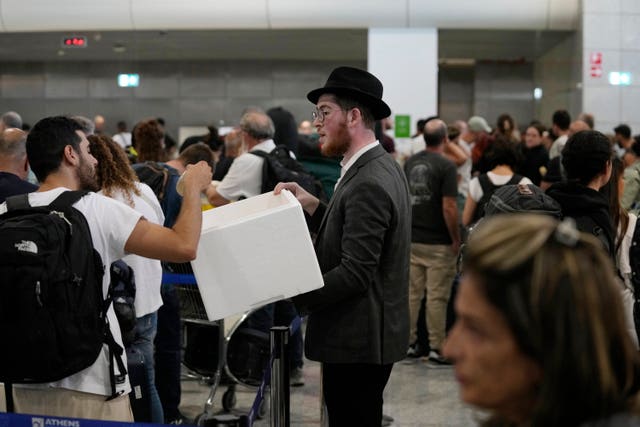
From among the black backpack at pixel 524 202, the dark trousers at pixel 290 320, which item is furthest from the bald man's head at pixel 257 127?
the black backpack at pixel 524 202

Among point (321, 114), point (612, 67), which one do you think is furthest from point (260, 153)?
point (612, 67)

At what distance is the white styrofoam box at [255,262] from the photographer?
3.21 m

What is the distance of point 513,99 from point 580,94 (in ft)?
15.0

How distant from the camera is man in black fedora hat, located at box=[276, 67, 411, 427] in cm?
347

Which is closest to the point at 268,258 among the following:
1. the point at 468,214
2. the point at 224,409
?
the point at 224,409

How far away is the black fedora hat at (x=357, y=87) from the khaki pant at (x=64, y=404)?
1.35 m

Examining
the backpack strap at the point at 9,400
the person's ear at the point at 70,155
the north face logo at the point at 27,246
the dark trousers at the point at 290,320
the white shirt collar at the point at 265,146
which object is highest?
the person's ear at the point at 70,155

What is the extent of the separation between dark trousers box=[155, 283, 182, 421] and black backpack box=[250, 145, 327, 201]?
1.02m

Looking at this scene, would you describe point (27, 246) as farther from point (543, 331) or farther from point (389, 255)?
point (543, 331)

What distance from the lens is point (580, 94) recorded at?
14.9m

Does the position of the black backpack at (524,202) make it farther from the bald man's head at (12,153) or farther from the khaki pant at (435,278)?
the khaki pant at (435,278)

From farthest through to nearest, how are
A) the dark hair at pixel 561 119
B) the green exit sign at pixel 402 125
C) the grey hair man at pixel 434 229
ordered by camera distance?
the green exit sign at pixel 402 125 → the dark hair at pixel 561 119 → the grey hair man at pixel 434 229

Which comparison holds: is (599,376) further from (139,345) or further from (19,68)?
(19,68)

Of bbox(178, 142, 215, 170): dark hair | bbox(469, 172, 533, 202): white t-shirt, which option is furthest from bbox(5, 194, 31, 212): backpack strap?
bbox(469, 172, 533, 202): white t-shirt
